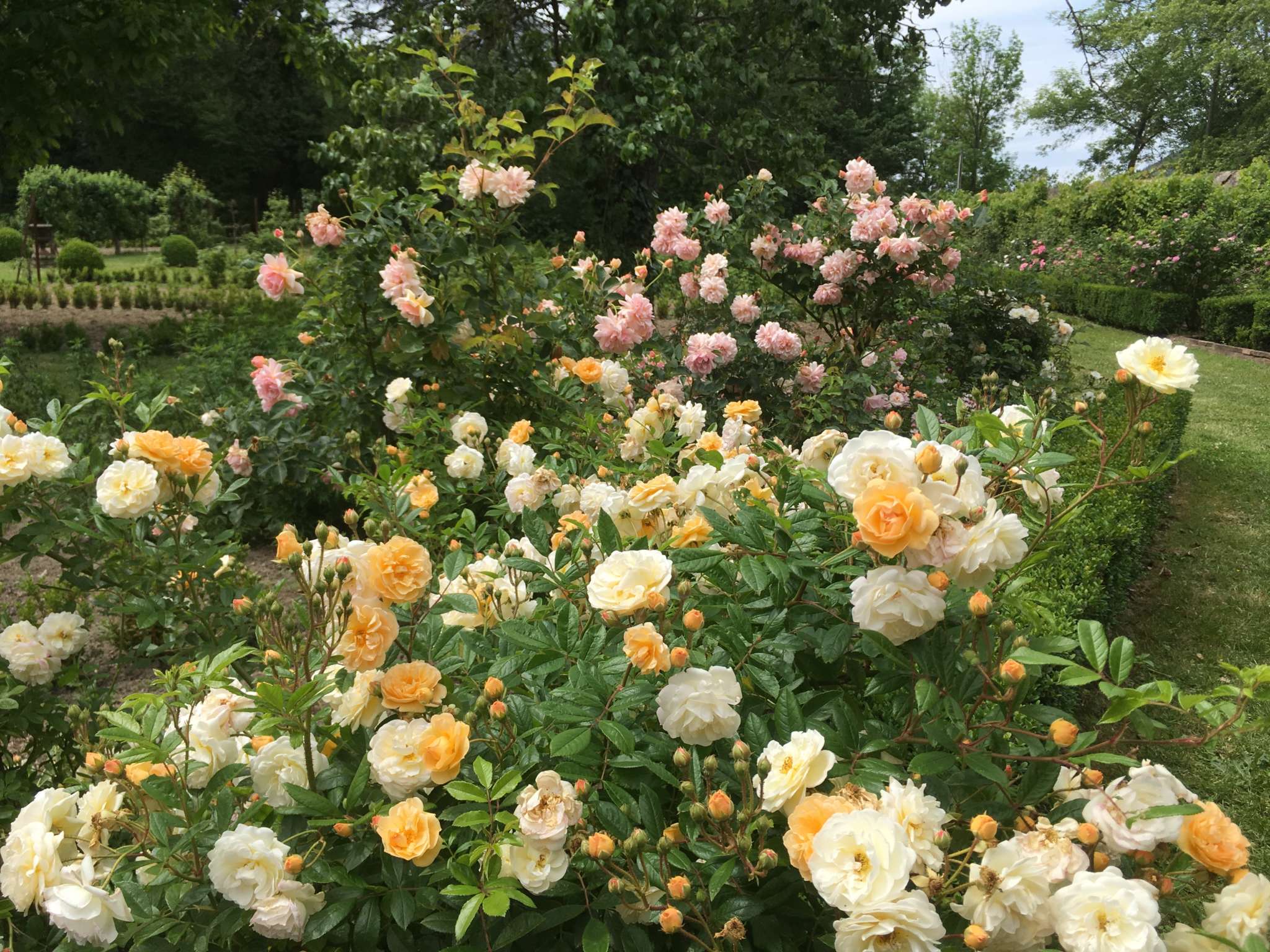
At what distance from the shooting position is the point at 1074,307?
14125 mm

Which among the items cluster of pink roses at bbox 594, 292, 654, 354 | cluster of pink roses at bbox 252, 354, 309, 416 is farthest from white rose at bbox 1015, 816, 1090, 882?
cluster of pink roses at bbox 252, 354, 309, 416

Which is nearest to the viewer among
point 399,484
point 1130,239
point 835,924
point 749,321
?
point 835,924

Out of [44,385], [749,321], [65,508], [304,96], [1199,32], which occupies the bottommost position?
[44,385]

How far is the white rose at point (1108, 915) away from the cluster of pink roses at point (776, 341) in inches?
119

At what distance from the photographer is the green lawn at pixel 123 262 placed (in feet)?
49.9

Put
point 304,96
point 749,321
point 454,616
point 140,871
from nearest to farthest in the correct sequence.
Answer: point 140,871
point 454,616
point 749,321
point 304,96

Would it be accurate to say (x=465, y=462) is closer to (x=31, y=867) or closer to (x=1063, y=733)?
(x=31, y=867)

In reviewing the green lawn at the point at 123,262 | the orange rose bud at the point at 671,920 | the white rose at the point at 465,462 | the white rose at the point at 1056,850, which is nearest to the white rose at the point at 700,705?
the orange rose bud at the point at 671,920

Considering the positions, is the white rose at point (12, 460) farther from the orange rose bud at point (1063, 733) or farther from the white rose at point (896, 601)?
the orange rose bud at point (1063, 733)

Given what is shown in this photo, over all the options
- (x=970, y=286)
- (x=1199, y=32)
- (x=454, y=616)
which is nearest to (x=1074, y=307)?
(x=970, y=286)

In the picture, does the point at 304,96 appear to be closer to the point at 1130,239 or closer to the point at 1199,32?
the point at 1130,239

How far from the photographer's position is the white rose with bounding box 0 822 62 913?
0.98 m

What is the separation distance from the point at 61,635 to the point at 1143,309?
13939mm

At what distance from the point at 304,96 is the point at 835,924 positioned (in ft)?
96.6
